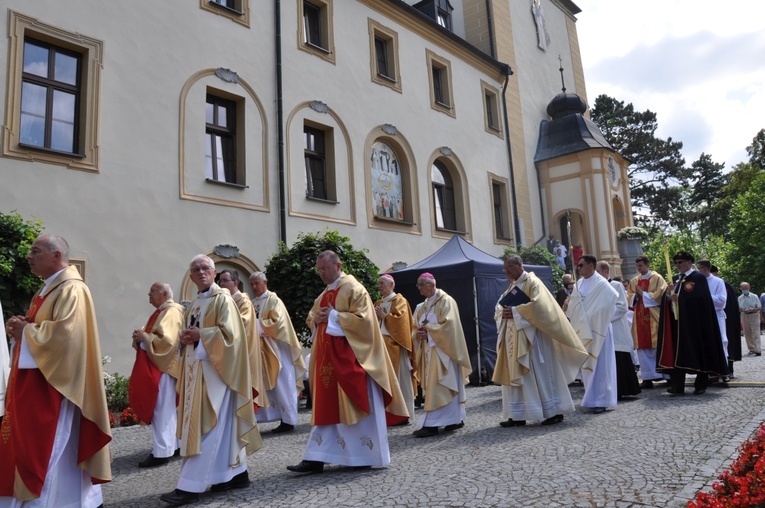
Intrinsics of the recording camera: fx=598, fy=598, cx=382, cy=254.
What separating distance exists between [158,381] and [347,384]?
2.38m

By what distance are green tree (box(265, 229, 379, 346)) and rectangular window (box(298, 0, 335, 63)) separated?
224 inches

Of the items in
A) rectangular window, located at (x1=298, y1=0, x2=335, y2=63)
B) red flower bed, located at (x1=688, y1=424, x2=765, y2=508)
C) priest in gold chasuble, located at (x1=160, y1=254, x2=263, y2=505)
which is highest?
rectangular window, located at (x1=298, y1=0, x2=335, y2=63)

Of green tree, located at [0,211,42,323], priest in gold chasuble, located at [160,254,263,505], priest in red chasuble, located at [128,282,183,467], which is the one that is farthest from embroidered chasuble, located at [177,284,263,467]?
green tree, located at [0,211,42,323]

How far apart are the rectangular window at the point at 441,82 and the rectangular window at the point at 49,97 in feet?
36.3

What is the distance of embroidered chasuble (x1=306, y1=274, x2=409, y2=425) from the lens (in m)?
5.15

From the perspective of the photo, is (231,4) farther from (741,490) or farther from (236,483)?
(741,490)

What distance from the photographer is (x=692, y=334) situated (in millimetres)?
8188

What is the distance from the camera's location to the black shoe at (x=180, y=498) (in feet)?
14.1

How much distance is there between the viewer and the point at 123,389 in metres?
9.11

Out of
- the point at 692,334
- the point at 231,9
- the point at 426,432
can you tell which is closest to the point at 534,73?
the point at 231,9

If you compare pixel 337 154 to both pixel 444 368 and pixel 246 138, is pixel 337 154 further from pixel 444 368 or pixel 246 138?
pixel 444 368

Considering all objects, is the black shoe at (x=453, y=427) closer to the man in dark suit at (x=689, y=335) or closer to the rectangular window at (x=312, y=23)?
the man in dark suit at (x=689, y=335)

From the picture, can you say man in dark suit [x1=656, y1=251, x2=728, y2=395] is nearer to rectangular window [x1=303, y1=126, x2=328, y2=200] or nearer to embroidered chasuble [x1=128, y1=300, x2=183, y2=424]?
embroidered chasuble [x1=128, y1=300, x2=183, y2=424]

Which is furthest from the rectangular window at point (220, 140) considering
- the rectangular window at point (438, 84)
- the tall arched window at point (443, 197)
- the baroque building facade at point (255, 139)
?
the rectangular window at point (438, 84)
